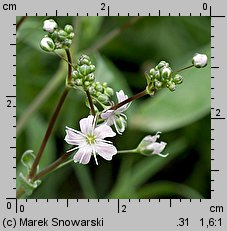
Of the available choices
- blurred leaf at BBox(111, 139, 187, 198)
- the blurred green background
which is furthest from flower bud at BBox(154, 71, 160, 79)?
blurred leaf at BBox(111, 139, 187, 198)

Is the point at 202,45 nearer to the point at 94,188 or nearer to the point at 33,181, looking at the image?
the point at 94,188

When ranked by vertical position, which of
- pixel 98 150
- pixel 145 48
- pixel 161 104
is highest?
pixel 145 48

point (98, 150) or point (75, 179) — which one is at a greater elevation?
point (98, 150)

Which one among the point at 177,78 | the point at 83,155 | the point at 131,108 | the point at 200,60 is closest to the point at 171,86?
the point at 177,78

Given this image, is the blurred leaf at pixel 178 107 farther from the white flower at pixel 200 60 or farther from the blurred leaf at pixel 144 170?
the white flower at pixel 200 60

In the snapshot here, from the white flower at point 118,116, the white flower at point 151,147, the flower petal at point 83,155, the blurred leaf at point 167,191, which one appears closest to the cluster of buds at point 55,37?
the white flower at point 118,116

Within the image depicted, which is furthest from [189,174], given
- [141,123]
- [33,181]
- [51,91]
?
[33,181]

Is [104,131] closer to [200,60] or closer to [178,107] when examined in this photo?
[200,60]
